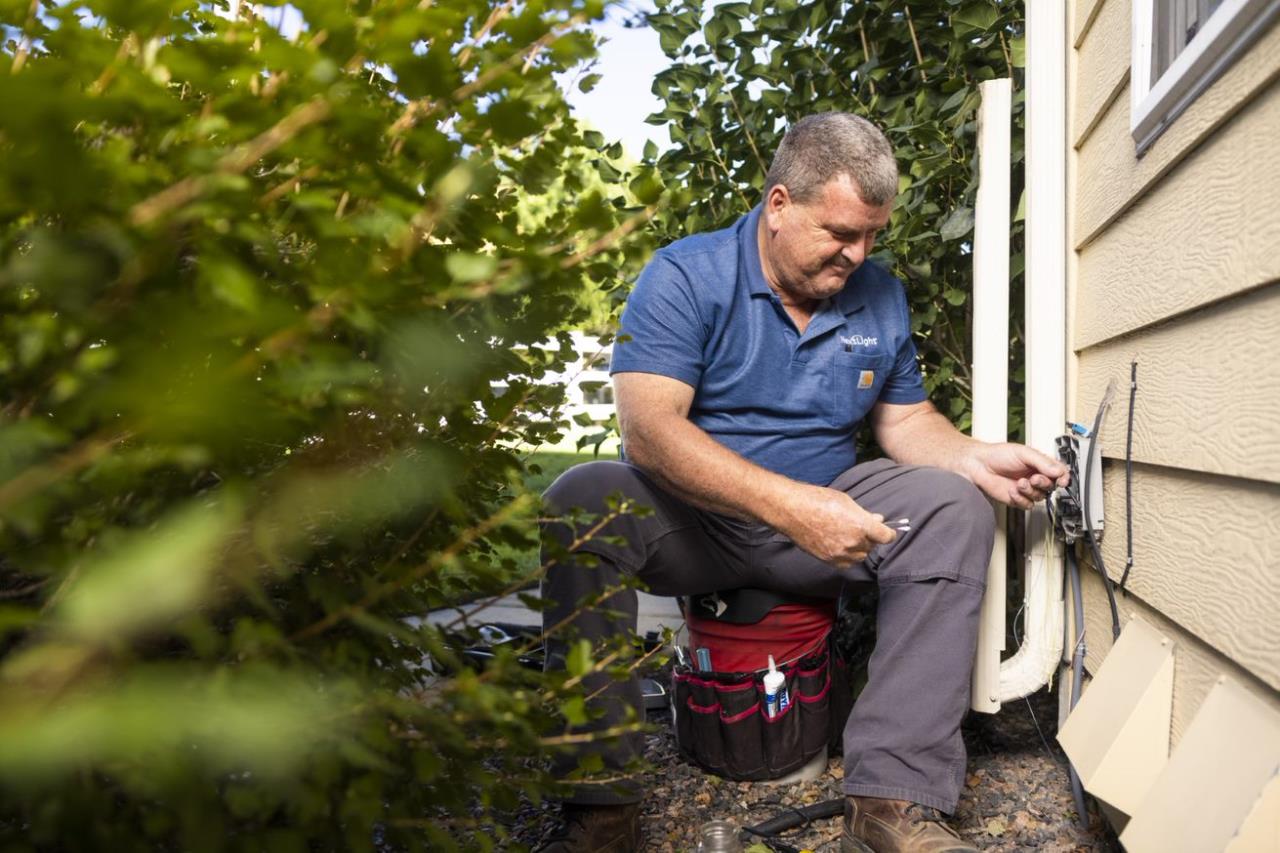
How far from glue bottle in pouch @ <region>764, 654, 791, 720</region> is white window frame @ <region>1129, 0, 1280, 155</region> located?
3.99 feet

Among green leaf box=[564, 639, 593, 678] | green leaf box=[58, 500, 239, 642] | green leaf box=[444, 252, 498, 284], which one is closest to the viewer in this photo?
green leaf box=[58, 500, 239, 642]

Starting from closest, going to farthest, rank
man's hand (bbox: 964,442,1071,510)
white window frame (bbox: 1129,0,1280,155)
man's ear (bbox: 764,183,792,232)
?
white window frame (bbox: 1129,0,1280,155) → man's hand (bbox: 964,442,1071,510) → man's ear (bbox: 764,183,792,232)

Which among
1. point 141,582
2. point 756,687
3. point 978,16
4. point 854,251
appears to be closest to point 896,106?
point 978,16

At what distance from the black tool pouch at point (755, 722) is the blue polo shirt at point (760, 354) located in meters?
0.44

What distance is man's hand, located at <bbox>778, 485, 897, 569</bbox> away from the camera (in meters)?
1.86

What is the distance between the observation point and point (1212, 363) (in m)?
1.47

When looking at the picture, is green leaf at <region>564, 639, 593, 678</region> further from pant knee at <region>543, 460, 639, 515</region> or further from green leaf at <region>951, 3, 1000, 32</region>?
green leaf at <region>951, 3, 1000, 32</region>

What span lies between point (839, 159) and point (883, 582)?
0.86 m

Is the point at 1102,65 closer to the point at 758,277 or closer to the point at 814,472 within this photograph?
the point at 758,277

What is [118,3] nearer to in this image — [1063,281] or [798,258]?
[798,258]

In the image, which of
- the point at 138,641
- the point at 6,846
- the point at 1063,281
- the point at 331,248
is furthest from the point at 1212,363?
the point at 6,846

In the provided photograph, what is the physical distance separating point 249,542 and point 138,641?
0.11 m

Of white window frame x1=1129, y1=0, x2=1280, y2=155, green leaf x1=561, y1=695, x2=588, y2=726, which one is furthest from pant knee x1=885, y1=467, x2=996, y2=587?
green leaf x1=561, y1=695, x2=588, y2=726

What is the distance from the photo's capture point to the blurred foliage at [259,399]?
1.77 ft
